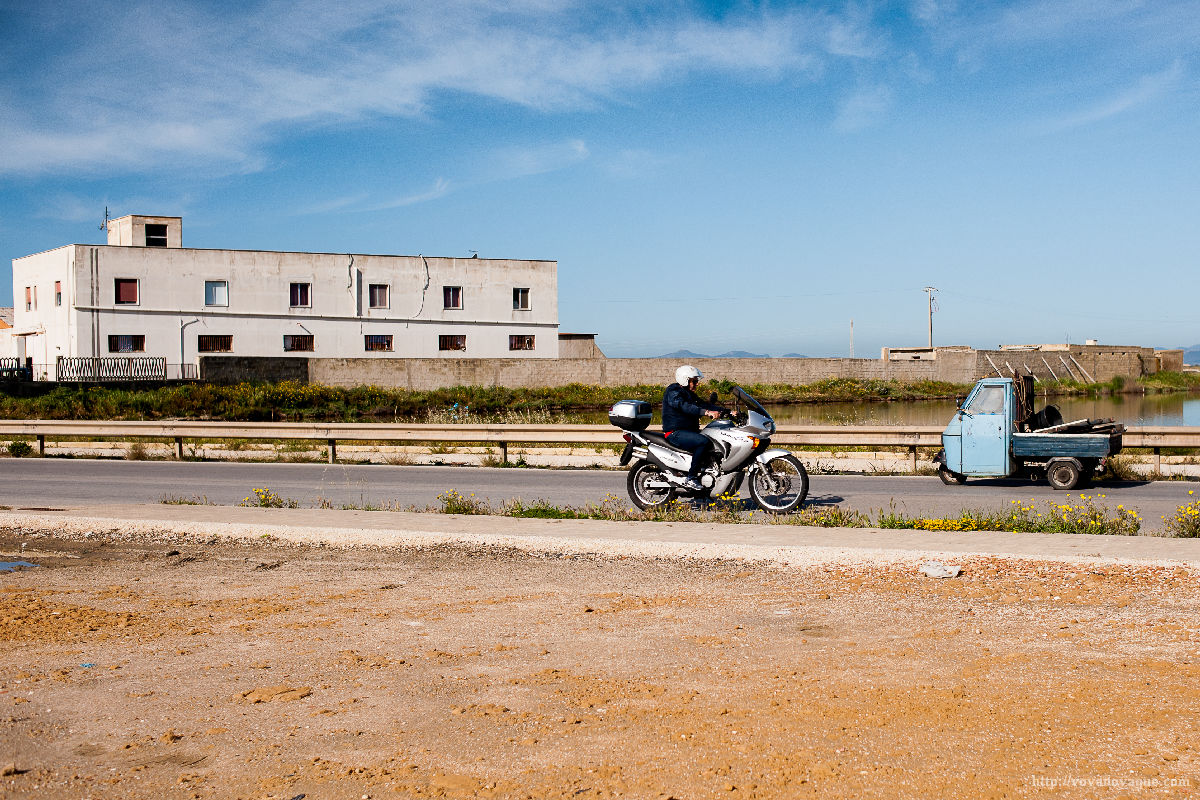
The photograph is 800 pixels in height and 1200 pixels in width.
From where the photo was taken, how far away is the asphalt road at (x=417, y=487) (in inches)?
574

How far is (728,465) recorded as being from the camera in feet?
42.4

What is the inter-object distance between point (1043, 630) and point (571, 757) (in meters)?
3.81

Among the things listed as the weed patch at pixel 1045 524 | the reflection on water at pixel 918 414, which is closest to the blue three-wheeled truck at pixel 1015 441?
the weed patch at pixel 1045 524

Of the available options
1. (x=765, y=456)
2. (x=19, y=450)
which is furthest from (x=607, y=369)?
(x=765, y=456)

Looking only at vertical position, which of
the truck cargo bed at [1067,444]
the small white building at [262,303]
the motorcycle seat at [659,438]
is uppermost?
the small white building at [262,303]

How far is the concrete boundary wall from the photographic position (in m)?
49.2

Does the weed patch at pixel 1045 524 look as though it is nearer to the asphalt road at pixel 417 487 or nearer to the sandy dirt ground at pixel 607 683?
the asphalt road at pixel 417 487

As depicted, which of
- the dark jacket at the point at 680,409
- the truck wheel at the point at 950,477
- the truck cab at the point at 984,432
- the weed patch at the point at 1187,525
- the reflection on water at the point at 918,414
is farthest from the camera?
the reflection on water at the point at 918,414

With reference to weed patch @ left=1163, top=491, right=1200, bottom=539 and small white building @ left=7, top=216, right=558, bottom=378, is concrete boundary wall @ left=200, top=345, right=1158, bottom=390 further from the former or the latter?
weed patch @ left=1163, top=491, right=1200, bottom=539

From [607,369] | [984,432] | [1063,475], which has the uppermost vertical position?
[607,369]

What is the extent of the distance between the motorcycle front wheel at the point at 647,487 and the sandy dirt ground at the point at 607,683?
12.4 feet

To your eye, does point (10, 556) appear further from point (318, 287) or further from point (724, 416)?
point (318, 287)

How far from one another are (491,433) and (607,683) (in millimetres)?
16000

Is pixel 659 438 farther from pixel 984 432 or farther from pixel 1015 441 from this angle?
pixel 1015 441
